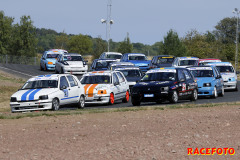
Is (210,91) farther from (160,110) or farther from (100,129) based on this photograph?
(100,129)

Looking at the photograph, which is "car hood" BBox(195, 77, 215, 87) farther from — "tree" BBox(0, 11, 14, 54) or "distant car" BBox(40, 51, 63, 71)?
"tree" BBox(0, 11, 14, 54)

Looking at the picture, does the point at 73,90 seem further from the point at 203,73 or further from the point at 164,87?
the point at 203,73

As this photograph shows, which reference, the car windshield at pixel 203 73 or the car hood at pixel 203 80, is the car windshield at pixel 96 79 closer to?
the car hood at pixel 203 80

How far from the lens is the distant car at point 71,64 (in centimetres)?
4366

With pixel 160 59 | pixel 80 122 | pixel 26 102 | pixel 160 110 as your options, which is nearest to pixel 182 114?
pixel 160 110

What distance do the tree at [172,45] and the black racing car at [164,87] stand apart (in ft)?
195

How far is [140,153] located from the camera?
34.6 feet

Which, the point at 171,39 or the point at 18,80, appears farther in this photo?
the point at 171,39

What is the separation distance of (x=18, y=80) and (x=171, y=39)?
139ft

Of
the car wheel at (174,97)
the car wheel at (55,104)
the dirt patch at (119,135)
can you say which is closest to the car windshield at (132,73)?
the car wheel at (174,97)

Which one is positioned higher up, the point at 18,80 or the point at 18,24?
the point at 18,24

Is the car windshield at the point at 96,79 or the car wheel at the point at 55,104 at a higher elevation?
the car windshield at the point at 96,79

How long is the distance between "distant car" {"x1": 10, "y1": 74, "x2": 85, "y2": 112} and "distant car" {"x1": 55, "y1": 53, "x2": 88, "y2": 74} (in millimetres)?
20801

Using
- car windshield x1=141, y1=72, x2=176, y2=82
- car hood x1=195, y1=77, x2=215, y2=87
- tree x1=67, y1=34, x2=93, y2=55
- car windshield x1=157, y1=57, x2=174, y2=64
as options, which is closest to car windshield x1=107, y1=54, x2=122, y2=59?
car windshield x1=157, y1=57, x2=174, y2=64
